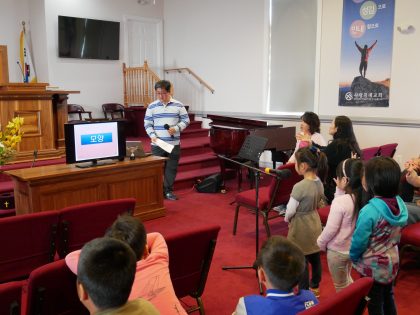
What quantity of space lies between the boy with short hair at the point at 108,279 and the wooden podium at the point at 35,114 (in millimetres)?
4818

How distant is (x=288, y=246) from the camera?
1654mm

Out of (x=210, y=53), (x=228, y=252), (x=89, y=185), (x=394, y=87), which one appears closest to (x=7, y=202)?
(x=89, y=185)

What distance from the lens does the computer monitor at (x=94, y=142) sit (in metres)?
4.32

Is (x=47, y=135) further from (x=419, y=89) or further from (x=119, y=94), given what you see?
(x=419, y=89)

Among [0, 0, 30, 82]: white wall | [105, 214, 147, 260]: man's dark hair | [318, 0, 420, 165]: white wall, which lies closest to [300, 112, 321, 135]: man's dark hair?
[318, 0, 420, 165]: white wall

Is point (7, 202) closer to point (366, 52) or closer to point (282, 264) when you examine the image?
point (282, 264)

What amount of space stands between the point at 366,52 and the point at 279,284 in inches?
234

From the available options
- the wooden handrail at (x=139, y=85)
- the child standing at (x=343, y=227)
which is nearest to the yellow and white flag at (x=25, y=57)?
the wooden handrail at (x=139, y=85)

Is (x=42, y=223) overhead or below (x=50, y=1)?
below

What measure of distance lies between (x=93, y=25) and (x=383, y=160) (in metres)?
8.51

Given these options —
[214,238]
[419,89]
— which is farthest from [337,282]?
[419,89]

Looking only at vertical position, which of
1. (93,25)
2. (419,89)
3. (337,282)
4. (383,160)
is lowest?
(337,282)

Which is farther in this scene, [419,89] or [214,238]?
[419,89]

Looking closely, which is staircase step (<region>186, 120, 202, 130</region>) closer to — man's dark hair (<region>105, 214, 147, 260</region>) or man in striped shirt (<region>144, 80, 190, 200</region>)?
man in striped shirt (<region>144, 80, 190, 200</region>)
